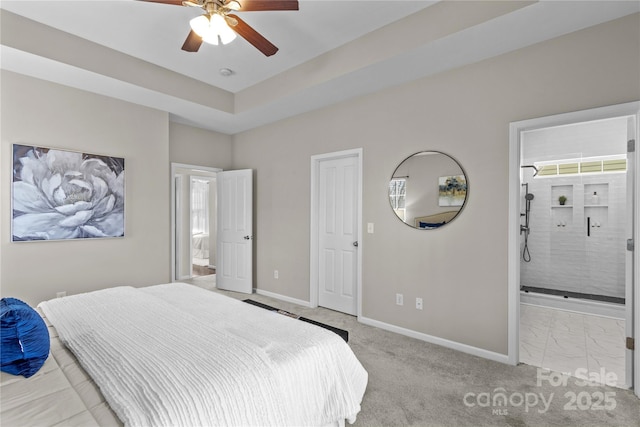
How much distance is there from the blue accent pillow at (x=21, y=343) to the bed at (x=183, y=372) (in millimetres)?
41

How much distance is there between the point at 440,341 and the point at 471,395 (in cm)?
82

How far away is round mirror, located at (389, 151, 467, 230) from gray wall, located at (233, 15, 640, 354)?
77 millimetres

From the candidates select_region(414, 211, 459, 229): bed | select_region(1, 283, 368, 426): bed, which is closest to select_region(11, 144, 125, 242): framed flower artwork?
select_region(1, 283, 368, 426): bed

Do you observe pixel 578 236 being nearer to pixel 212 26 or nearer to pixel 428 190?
pixel 428 190

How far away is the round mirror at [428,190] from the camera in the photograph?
2.84 metres

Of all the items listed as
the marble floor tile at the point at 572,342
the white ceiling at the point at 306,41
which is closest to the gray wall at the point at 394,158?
the white ceiling at the point at 306,41

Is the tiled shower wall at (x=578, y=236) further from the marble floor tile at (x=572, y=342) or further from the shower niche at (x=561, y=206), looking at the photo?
the marble floor tile at (x=572, y=342)

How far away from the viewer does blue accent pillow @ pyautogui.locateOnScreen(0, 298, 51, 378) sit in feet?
3.83

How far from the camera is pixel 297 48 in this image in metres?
2.96

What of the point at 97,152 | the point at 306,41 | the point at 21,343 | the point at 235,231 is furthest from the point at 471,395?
the point at 97,152

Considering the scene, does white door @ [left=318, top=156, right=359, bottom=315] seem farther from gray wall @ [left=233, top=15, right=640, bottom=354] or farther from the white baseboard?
the white baseboard

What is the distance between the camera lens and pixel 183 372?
1192 millimetres

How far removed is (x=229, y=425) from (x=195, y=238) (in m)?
7.09

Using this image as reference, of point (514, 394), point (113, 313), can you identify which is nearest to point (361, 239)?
point (514, 394)
